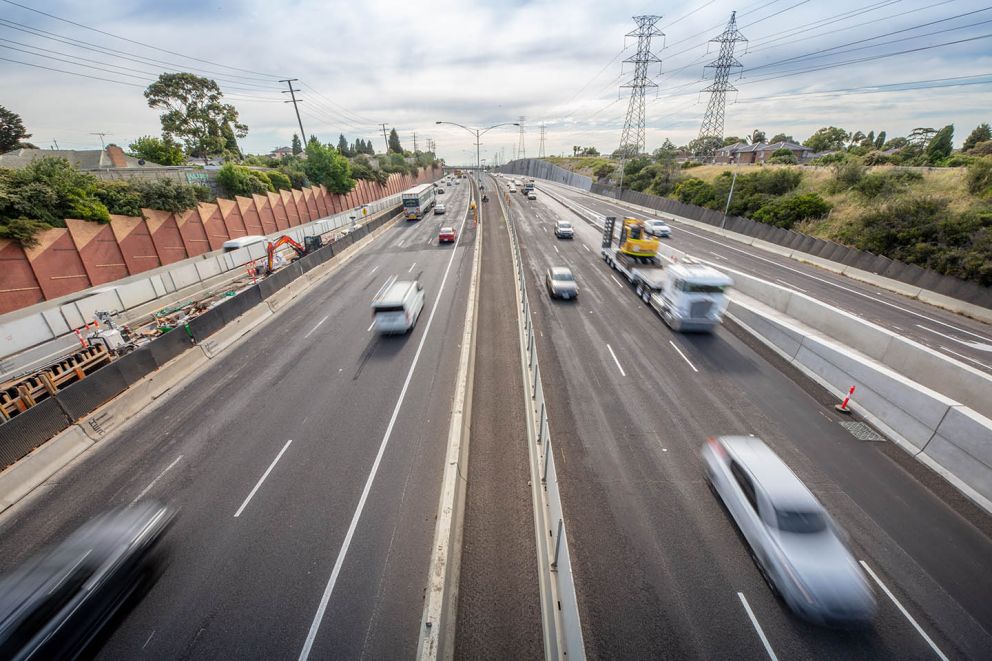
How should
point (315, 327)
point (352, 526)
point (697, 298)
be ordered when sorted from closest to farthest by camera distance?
point (352, 526), point (697, 298), point (315, 327)

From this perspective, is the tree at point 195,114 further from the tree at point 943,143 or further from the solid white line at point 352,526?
the tree at point 943,143

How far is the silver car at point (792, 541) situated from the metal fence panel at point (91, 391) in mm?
19843

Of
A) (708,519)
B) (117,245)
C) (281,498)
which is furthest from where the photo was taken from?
(117,245)

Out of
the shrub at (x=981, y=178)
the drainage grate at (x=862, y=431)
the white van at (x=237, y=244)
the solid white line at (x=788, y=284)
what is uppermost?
the shrub at (x=981, y=178)

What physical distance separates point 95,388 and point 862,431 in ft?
86.7

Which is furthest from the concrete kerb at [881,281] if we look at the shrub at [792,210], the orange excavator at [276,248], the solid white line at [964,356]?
the orange excavator at [276,248]

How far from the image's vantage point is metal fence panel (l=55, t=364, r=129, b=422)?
462 inches

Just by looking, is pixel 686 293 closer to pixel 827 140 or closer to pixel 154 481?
pixel 154 481

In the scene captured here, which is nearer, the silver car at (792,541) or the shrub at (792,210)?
the silver car at (792,541)

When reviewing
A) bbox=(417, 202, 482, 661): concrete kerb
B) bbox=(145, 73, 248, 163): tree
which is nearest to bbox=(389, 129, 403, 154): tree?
bbox=(145, 73, 248, 163): tree

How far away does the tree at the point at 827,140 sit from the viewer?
285 ft

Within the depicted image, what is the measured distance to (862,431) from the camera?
39.4ft

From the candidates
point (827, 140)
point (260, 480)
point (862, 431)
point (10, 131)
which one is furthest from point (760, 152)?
point (10, 131)

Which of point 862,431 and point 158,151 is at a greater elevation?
point 158,151
